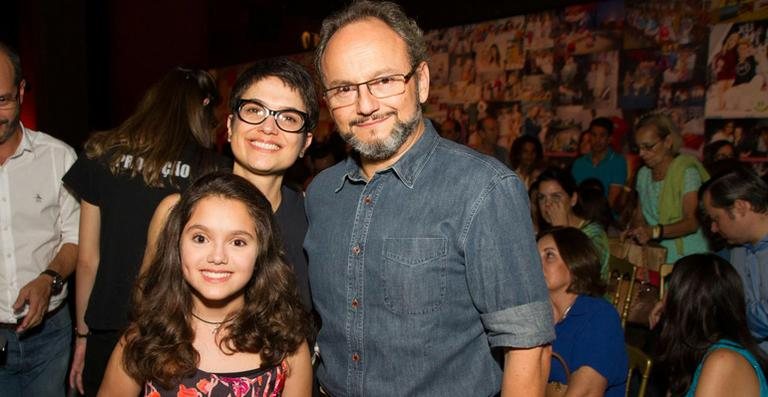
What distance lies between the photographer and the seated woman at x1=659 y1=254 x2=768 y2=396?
2.16 metres

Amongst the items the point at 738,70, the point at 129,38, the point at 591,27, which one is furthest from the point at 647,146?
the point at 129,38

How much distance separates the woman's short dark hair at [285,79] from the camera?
195 cm

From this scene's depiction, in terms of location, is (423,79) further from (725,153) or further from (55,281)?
(725,153)

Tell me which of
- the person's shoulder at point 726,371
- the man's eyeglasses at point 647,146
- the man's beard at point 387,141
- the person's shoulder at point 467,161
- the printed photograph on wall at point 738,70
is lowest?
the person's shoulder at point 726,371

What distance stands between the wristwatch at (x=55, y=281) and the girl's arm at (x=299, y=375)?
1.15m

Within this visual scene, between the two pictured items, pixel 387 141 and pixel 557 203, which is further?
pixel 557 203

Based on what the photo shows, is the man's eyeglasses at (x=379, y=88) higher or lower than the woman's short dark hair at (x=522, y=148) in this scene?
higher

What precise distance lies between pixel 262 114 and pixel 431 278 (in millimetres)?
804

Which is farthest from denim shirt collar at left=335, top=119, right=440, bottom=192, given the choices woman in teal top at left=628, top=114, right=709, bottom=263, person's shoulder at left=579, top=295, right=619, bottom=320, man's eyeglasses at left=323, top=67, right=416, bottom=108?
woman in teal top at left=628, top=114, right=709, bottom=263

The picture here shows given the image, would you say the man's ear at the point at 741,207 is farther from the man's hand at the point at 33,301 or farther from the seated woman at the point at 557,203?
the man's hand at the point at 33,301

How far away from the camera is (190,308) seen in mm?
1822

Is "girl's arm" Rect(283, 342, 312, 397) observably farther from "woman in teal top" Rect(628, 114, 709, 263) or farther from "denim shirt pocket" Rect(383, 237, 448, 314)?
"woman in teal top" Rect(628, 114, 709, 263)

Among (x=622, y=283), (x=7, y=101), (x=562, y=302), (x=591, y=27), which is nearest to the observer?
(x=7, y=101)

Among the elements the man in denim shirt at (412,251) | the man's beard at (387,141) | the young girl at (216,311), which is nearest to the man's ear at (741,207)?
the man in denim shirt at (412,251)
